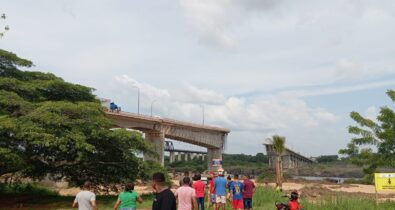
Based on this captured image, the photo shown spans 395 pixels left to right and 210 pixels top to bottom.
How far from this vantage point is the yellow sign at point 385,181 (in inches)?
633

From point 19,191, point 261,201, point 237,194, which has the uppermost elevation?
point 237,194

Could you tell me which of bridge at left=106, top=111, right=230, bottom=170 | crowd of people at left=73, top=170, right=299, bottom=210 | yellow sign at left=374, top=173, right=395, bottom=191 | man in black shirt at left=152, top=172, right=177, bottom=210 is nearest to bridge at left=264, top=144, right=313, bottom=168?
bridge at left=106, top=111, right=230, bottom=170

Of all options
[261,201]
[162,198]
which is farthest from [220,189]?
[162,198]

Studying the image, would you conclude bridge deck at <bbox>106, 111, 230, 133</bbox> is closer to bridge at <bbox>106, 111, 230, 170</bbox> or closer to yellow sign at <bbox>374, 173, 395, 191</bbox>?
bridge at <bbox>106, 111, 230, 170</bbox>

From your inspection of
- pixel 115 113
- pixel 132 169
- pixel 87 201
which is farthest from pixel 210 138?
pixel 87 201

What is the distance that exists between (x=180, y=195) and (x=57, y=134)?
41.1 ft

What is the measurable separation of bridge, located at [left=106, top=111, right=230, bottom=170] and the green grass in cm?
2445

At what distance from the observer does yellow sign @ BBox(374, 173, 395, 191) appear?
16.1 metres

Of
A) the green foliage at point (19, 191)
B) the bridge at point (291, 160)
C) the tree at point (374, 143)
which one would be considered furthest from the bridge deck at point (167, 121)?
the tree at point (374, 143)

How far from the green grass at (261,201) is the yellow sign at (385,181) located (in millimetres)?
580

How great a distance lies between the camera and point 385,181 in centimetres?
1614

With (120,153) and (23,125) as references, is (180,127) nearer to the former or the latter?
(120,153)

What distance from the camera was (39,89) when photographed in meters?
23.9

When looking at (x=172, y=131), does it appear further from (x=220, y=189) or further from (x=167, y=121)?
(x=220, y=189)
